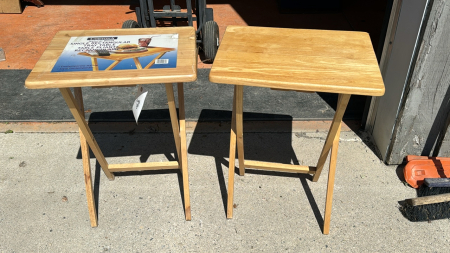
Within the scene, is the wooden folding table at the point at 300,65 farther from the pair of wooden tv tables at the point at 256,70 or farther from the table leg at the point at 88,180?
the table leg at the point at 88,180

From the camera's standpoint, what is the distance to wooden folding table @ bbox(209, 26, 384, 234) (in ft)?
6.57

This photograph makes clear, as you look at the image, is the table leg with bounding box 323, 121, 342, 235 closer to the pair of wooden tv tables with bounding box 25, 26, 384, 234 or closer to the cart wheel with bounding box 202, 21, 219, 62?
the pair of wooden tv tables with bounding box 25, 26, 384, 234

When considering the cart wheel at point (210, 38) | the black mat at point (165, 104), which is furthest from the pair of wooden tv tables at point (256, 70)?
the cart wheel at point (210, 38)

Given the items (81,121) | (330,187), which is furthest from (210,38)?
(330,187)

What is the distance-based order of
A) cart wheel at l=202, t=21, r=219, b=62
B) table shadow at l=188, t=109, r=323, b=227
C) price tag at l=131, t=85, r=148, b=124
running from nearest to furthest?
price tag at l=131, t=85, r=148, b=124
table shadow at l=188, t=109, r=323, b=227
cart wheel at l=202, t=21, r=219, b=62

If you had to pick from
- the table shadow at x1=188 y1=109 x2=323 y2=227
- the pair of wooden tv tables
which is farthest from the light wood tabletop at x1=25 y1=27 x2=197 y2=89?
the table shadow at x1=188 y1=109 x2=323 y2=227

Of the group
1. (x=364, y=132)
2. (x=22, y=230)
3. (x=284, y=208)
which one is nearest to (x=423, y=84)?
(x=364, y=132)

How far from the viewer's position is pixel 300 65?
7.09ft

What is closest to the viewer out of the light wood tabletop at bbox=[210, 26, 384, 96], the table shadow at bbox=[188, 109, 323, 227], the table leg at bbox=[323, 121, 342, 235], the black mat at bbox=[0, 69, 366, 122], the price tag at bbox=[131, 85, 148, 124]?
the light wood tabletop at bbox=[210, 26, 384, 96]

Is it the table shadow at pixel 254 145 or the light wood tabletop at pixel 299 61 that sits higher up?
the light wood tabletop at pixel 299 61

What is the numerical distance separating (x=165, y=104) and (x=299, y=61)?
2.01 metres

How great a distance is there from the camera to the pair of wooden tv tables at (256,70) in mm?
2021

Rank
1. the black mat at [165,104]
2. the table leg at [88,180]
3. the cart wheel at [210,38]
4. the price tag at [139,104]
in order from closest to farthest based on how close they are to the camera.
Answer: the price tag at [139,104] < the table leg at [88,180] < the black mat at [165,104] < the cart wheel at [210,38]

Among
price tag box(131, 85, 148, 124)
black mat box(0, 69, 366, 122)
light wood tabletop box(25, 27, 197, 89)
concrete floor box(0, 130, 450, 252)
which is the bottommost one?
concrete floor box(0, 130, 450, 252)
